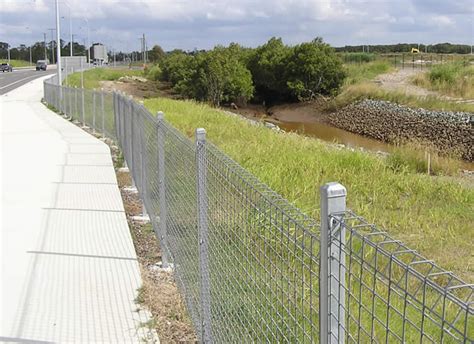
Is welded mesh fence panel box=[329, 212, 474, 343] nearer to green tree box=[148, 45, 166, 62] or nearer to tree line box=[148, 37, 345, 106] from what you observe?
tree line box=[148, 37, 345, 106]

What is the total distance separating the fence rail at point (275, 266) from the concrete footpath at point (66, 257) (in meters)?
0.55

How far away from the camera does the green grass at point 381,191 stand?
805 centimetres

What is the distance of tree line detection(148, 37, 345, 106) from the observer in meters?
50.7

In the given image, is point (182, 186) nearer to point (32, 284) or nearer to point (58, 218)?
point (32, 284)

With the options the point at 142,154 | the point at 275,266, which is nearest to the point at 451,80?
the point at 142,154

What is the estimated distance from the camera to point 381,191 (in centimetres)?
1073

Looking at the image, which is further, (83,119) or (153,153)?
(83,119)

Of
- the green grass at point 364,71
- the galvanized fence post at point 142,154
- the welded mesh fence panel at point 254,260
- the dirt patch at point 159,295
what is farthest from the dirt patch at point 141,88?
the welded mesh fence panel at point 254,260

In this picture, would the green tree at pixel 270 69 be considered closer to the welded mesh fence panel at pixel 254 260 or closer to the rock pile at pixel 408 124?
the rock pile at pixel 408 124

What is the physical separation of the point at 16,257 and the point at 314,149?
29.1 feet

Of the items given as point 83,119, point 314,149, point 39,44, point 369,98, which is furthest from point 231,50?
point 39,44

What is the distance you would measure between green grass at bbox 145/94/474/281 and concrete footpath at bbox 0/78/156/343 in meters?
2.49

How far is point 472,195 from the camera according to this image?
35.8 feet

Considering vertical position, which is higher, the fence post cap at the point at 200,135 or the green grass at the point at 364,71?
the green grass at the point at 364,71
